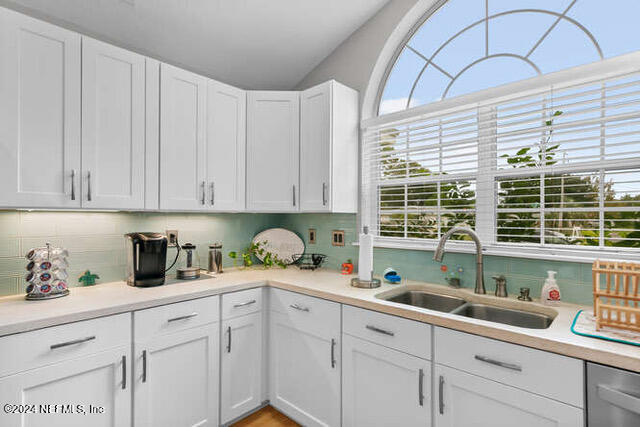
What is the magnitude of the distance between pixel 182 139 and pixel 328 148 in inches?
38.2

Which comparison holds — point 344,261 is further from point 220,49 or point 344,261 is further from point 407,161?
point 220,49

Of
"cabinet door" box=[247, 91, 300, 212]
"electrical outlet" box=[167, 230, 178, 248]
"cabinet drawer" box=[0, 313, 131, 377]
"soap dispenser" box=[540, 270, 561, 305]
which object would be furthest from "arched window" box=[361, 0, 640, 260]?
"cabinet drawer" box=[0, 313, 131, 377]

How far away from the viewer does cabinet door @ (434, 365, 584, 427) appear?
44.1 inches

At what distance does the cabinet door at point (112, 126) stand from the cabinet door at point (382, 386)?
4.94ft

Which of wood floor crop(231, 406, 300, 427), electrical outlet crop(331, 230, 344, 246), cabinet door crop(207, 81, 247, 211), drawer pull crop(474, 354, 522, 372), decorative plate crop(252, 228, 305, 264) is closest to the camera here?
drawer pull crop(474, 354, 522, 372)

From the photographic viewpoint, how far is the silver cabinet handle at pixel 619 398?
0.97 metres

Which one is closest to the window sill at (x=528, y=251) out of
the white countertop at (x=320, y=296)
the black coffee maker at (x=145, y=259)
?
the white countertop at (x=320, y=296)

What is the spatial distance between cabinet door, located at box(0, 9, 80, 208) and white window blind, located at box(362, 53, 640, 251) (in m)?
1.85

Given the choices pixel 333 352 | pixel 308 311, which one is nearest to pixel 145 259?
pixel 308 311

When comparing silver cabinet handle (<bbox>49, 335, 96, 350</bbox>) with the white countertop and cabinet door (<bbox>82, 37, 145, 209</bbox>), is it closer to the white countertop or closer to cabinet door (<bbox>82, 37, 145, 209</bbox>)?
the white countertop

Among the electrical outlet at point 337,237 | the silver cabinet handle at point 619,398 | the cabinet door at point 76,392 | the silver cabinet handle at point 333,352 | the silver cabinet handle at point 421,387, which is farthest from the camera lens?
the electrical outlet at point 337,237

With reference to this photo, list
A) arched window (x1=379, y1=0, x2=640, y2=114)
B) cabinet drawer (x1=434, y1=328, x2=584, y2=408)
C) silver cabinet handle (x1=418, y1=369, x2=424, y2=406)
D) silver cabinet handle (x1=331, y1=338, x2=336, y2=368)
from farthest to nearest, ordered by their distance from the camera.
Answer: silver cabinet handle (x1=331, y1=338, x2=336, y2=368), arched window (x1=379, y1=0, x2=640, y2=114), silver cabinet handle (x1=418, y1=369, x2=424, y2=406), cabinet drawer (x1=434, y1=328, x2=584, y2=408)

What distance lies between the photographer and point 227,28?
2293 mm

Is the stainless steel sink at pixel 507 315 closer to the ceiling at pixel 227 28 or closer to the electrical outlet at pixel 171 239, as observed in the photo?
the electrical outlet at pixel 171 239
